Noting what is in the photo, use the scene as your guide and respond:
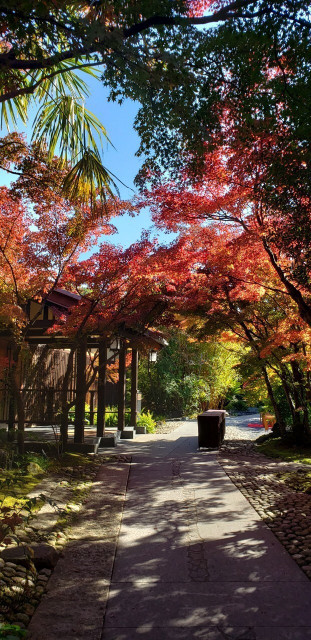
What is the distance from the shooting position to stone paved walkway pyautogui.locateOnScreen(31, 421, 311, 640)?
2.98 metres

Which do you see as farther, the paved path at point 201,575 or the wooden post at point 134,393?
the wooden post at point 134,393

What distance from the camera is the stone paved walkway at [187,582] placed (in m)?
2.98

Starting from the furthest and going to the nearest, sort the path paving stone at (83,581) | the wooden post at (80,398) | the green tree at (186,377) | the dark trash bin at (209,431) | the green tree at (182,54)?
the green tree at (186,377), the dark trash bin at (209,431), the wooden post at (80,398), the green tree at (182,54), the path paving stone at (83,581)

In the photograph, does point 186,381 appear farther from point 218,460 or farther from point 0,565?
point 0,565

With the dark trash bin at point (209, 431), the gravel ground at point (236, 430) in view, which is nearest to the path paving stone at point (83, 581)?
the dark trash bin at point (209, 431)

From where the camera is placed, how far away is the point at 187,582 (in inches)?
146

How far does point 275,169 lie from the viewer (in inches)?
200

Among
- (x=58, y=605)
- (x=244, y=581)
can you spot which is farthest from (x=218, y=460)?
(x=58, y=605)

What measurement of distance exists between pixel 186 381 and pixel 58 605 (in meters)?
19.1

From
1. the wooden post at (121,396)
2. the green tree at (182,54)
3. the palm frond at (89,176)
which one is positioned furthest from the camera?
the wooden post at (121,396)

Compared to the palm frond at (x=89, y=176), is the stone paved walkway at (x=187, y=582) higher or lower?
lower

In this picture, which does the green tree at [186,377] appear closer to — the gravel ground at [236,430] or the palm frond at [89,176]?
the gravel ground at [236,430]

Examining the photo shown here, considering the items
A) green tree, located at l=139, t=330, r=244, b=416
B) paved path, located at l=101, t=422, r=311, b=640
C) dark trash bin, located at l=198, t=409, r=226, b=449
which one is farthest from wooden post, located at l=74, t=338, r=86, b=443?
green tree, located at l=139, t=330, r=244, b=416

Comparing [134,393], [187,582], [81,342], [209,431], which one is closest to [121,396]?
[134,393]
